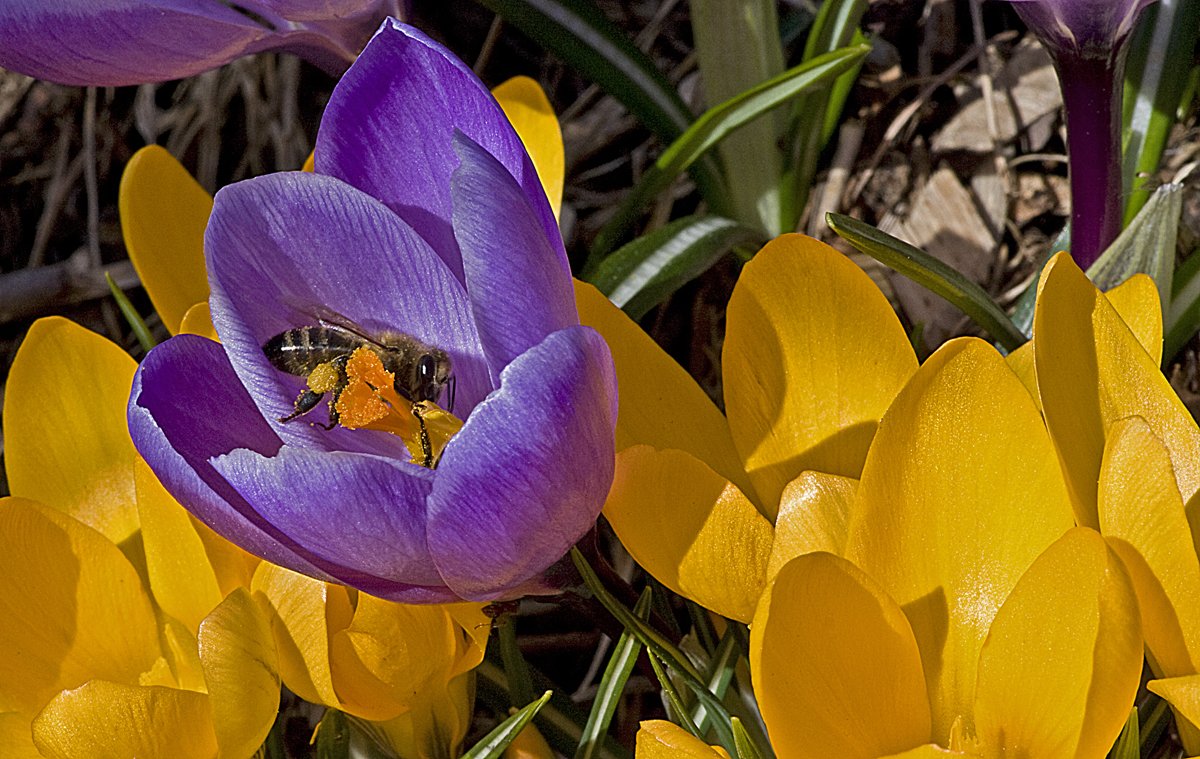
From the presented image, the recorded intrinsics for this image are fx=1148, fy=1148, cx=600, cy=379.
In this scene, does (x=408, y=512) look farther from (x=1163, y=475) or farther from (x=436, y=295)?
(x=1163, y=475)

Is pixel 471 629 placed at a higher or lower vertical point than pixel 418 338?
lower

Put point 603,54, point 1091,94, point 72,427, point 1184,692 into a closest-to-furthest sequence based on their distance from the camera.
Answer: point 1184,692 < point 72,427 < point 1091,94 < point 603,54

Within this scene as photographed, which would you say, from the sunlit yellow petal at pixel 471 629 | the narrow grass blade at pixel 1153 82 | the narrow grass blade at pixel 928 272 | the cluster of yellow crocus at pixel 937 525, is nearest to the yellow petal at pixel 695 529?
the cluster of yellow crocus at pixel 937 525

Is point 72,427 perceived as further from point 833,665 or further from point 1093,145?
point 1093,145

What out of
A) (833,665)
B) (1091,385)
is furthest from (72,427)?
(1091,385)

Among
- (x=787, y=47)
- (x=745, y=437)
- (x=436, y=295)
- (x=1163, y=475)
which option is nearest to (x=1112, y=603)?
(x=1163, y=475)

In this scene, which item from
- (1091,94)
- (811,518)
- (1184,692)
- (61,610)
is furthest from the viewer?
(1091,94)

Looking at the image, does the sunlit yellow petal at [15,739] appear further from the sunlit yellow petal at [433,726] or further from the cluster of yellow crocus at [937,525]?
the cluster of yellow crocus at [937,525]

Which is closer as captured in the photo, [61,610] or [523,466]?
[523,466]
